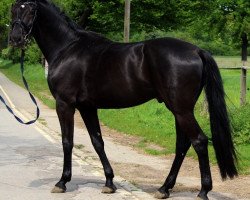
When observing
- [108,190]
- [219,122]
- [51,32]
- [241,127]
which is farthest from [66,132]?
[241,127]

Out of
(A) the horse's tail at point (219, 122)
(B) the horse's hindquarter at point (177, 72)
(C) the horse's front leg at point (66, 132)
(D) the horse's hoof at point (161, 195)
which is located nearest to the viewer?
(B) the horse's hindquarter at point (177, 72)

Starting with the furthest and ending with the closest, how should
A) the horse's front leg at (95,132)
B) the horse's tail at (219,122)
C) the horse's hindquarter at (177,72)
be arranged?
1. the horse's front leg at (95,132)
2. the horse's tail at (219,122)
3. the horse's hindquarter at (177,72)

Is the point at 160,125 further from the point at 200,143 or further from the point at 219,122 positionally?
the point at 200,143

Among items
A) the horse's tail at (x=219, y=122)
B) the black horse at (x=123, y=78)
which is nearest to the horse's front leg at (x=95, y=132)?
the black horse at (x=123, y=78)

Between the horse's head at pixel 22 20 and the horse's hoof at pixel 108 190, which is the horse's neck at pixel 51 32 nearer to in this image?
the horse's head at pixel 22 20

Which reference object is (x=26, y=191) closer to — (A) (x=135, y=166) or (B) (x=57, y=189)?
(B) (x=57, y=189)

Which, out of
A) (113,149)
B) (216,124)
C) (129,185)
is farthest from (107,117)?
(216,124)

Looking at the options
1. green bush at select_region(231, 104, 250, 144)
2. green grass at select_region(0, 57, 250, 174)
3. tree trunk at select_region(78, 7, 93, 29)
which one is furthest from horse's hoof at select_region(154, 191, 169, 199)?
tree trunk at select_region(78, 7, 93, 29)

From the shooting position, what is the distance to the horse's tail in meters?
6.07

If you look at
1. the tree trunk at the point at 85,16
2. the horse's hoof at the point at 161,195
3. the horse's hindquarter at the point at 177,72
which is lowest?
the tree trunk at the point at 85,16

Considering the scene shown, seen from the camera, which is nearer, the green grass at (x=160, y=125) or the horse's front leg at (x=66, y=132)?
the horse's front leg at (x=66, y=132)

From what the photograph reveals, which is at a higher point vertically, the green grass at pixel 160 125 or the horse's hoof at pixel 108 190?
the horse's hoof at pixel 108 190

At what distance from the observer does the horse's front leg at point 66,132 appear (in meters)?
6.57

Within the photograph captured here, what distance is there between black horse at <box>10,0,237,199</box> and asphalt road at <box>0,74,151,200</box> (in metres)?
0.26
